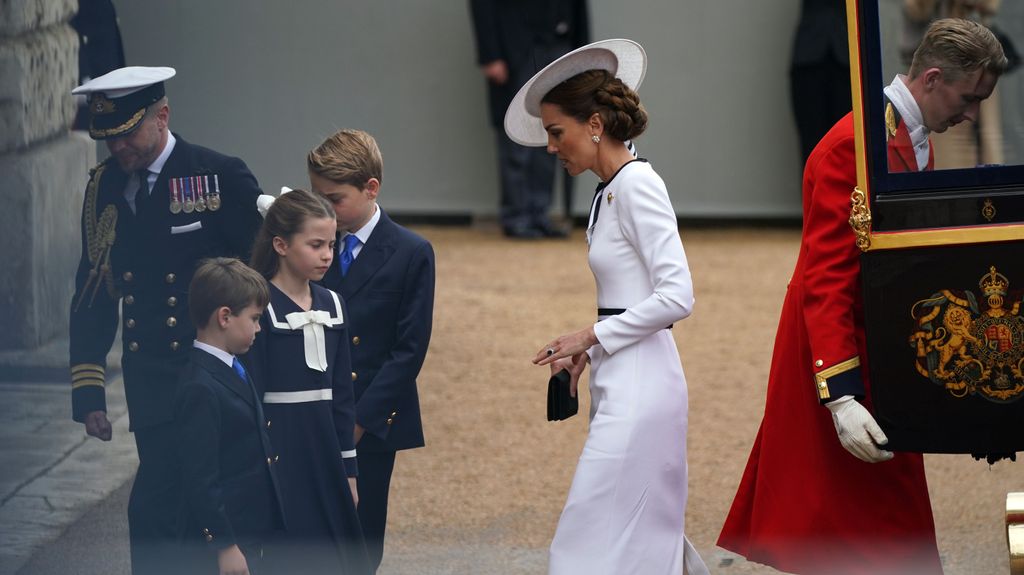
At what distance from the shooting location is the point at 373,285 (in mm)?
4109

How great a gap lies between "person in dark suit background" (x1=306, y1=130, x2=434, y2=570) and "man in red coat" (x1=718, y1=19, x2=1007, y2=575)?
88 cm

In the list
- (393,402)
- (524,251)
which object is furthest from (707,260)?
(393,402)

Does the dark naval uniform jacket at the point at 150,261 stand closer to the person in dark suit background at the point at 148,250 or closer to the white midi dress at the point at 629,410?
the person in dark suit background at the point at 148,250

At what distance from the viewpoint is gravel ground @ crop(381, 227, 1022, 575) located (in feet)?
17.5

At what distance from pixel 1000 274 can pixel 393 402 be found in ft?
4.89

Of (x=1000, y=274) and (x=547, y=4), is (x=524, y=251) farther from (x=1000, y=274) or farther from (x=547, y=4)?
(x=1000, y=274)

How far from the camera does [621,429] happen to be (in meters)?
3.79

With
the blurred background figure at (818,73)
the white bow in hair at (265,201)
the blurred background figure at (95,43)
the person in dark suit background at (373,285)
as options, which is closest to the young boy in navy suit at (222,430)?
the white bow in hair at (265,201)

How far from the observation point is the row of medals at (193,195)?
13.0 feet

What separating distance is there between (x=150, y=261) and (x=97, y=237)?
14 centimetres

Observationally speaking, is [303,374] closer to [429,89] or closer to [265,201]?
[265,201]

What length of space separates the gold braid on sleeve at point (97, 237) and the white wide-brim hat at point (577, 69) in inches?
38.4

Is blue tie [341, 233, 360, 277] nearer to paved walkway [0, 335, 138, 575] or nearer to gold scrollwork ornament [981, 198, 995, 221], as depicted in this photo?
paved walkway [0, 335, 138, 575]

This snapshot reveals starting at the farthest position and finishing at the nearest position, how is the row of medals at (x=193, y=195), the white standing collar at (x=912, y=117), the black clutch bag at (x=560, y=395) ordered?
the row of medals at (x=193, y=195) < the black clutch bag at (x=560, y=395) < the white standing collar at (x=912, y=117)
